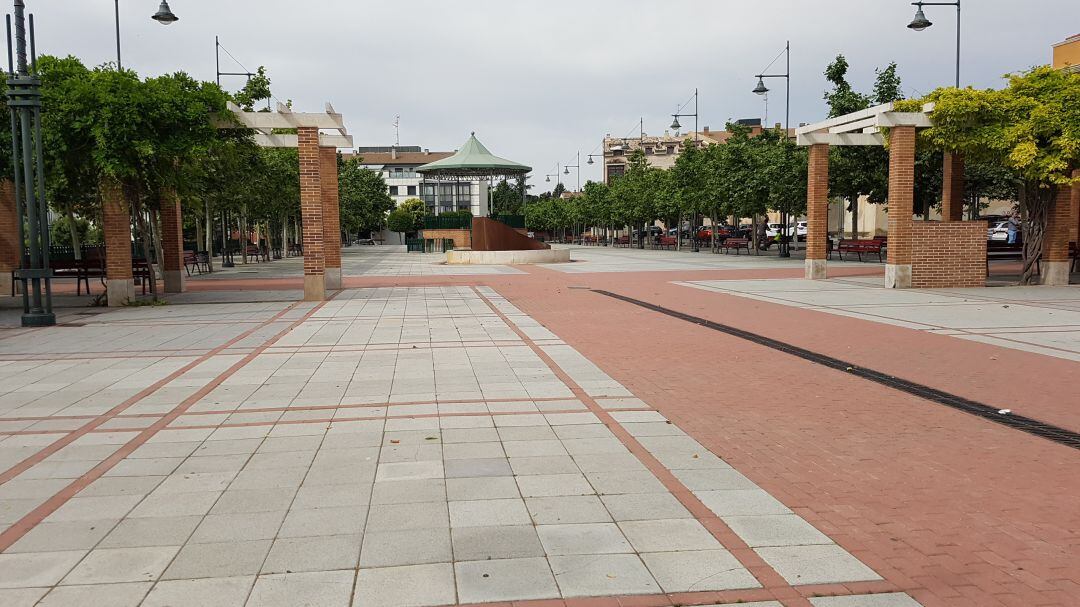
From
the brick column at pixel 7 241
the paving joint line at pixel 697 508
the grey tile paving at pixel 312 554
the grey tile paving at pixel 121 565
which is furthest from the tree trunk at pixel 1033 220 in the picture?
the brick column at pixel 7 241

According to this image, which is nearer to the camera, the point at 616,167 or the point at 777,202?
the point at 777,202

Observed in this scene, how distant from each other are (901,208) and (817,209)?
319 centimetres

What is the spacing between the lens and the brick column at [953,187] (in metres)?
22.1

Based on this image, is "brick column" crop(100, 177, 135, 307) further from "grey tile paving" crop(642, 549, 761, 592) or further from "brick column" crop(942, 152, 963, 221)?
"brick column" crop(942, 152, 963, 221)

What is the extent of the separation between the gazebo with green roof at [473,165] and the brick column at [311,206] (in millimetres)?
30199

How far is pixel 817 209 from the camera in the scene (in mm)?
22609

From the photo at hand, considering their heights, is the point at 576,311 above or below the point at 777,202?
below

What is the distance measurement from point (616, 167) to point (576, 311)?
120 m

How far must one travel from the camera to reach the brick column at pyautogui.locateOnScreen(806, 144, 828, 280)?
22453 mm

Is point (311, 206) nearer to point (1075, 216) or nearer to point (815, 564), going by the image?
point (815, 564)

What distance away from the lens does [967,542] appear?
4.14 meters

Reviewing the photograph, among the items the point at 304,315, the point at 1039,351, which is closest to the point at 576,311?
the point at 304,315

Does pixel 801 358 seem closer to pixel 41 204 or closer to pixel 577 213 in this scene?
pixel 41 204

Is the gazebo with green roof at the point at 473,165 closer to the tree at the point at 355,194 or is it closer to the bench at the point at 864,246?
the tree at the point at 355,194
